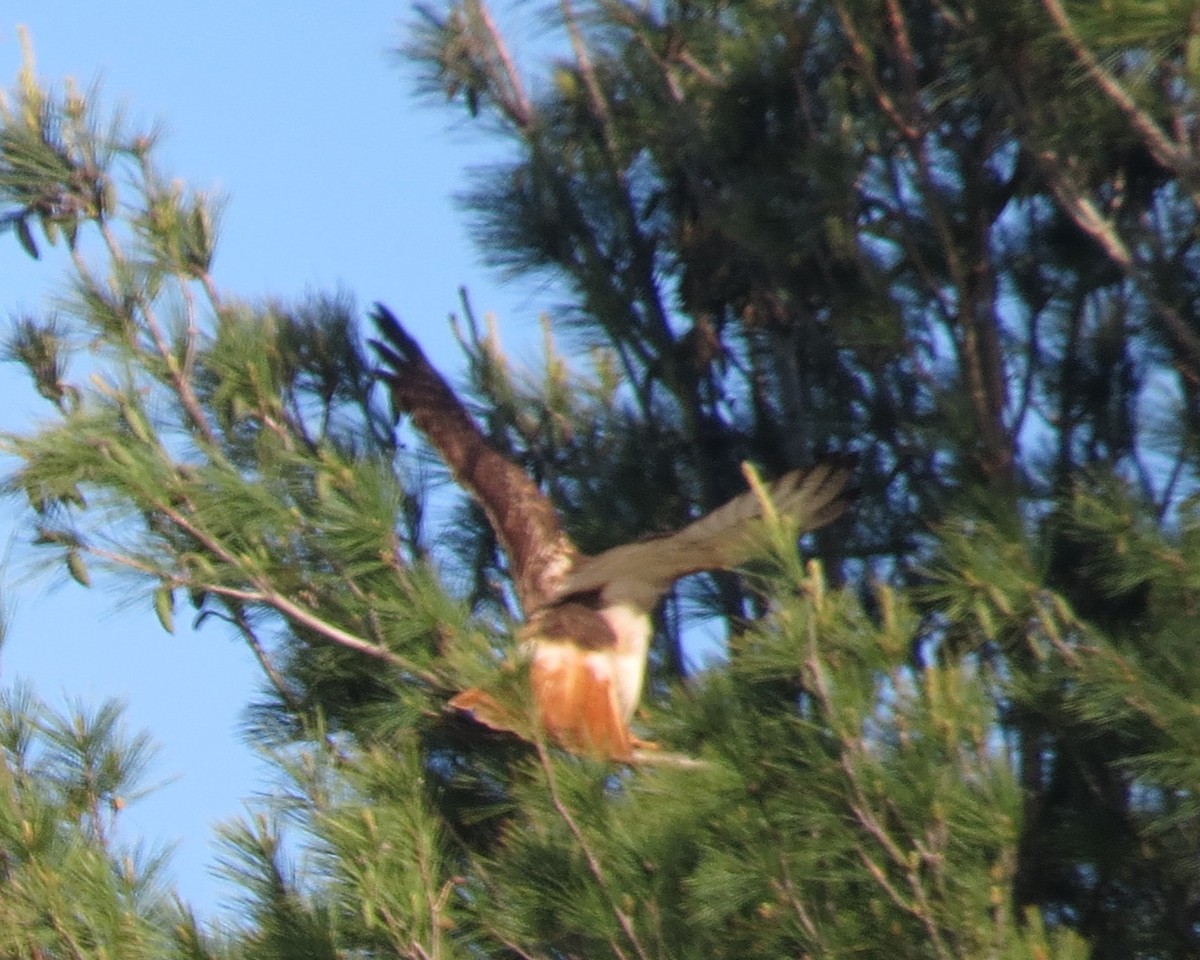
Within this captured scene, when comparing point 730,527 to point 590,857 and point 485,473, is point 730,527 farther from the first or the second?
point 485,473

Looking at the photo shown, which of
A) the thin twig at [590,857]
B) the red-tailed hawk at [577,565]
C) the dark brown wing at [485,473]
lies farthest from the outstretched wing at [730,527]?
the thin twig at [590,857]

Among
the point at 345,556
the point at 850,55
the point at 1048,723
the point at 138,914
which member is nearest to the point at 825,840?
the point at 1048,723

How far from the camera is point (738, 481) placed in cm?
504

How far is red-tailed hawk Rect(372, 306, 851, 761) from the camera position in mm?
4051

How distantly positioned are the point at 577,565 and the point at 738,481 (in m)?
0.61

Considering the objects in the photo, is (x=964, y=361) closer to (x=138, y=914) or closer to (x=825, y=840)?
(x=825, y=840)

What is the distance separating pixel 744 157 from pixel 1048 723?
1493mm

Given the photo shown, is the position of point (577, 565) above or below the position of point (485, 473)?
below

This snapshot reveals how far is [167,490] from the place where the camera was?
4.12 metres

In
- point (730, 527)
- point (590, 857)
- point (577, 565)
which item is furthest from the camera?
point (577, 565)

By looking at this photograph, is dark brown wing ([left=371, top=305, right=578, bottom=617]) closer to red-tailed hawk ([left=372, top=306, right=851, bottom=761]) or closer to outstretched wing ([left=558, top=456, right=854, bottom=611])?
red-tailed hawk ([left=372, top=306, right=851, bottom=761])

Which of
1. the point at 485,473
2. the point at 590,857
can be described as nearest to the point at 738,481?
the point at 485,473

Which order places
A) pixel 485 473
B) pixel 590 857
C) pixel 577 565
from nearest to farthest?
pixel 590 857, pixel 577 565, pixel 485 473

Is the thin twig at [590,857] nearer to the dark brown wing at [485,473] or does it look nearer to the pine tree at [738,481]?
the pine tree at [738,481]
